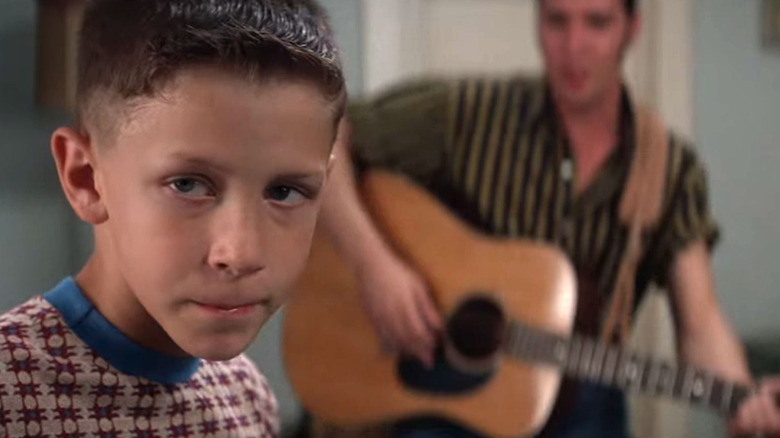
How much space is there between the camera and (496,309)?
1371 mm

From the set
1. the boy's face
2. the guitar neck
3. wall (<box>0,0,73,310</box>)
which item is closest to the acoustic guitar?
the guitar neck

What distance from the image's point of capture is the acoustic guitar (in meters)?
1.35

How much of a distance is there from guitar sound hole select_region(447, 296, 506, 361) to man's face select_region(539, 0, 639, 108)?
0.36 m

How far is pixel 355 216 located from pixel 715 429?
79cm

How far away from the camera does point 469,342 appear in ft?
4.51

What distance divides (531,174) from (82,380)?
112 cm

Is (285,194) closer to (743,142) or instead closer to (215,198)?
(215,198)

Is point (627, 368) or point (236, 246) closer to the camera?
point (236, 246)

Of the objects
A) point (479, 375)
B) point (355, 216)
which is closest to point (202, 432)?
point (355, 216)

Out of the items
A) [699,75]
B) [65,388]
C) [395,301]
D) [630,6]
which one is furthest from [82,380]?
[699,75]

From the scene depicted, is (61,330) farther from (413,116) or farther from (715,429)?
(715,429)

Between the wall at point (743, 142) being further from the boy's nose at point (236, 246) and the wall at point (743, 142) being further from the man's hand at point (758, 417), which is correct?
the boy's nose at point (236, 246)

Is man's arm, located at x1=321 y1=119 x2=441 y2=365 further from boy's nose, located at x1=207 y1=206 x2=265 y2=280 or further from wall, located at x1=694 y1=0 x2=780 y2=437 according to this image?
boy's nose, located at x1=207 y1=206 x2=265 y2=280

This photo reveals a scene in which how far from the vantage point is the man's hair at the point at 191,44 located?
1.04 feet
